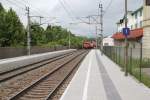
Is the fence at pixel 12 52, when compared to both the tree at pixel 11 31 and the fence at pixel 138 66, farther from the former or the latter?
the fence at pixel 138 66

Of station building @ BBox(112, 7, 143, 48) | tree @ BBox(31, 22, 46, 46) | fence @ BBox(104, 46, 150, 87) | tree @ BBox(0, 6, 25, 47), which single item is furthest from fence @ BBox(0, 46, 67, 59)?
tree @ BBox(31, 22, 46, 46)

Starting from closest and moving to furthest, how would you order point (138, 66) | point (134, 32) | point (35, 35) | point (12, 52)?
1. point (138, 66)
2. point (12, 52)
3. point (134, 32)
4. point (35, 35)

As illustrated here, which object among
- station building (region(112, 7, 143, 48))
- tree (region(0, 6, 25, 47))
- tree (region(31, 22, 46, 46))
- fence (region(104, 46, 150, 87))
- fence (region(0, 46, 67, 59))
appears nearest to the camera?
fence (region(104, 46, 150, 87))

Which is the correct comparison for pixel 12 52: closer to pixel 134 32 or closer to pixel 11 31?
pixel 134 32

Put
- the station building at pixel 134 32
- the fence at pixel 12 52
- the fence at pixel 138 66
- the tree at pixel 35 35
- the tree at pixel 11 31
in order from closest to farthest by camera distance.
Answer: the fence at pixel 138 66 → the fence at pixel 12 52 → the station building at pixel 134 32 → the tree at pixel 11 31 → the tree at pixel 35 35

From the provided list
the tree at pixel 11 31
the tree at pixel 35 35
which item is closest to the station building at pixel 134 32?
the tree at pixel 11 31

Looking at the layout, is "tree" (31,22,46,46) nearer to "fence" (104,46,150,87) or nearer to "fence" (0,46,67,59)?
"fence" (0,46,67,59)

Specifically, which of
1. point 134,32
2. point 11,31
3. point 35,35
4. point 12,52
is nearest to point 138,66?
point 134,32

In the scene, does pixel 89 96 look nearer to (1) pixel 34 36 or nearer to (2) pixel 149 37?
(2) pixel 149 37

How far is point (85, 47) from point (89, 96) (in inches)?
4527

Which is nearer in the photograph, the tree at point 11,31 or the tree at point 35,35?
the tree at point 11,31

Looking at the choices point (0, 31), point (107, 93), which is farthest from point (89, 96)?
point (0, 31)

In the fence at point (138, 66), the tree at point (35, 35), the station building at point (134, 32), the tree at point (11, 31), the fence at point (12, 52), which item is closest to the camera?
the fence at point (138, 66)

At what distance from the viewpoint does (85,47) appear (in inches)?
5079
